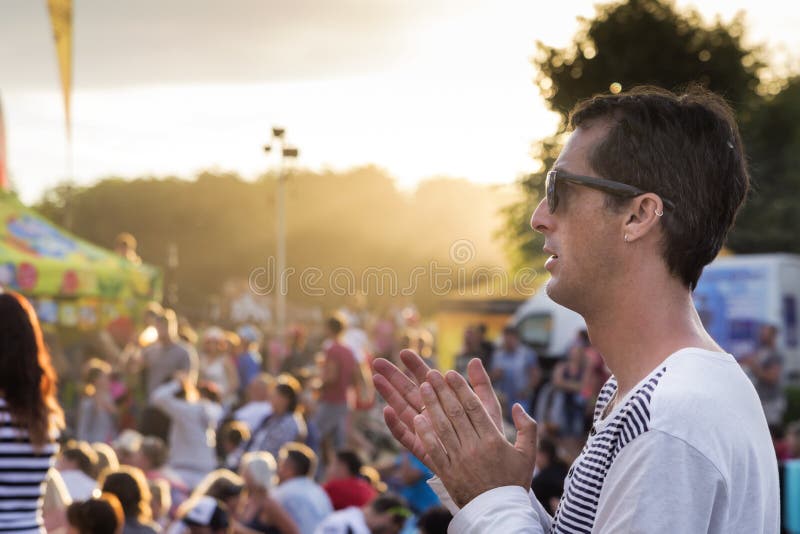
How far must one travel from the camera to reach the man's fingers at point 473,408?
58.0 inches

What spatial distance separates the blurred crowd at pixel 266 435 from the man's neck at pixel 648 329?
246 centimetres

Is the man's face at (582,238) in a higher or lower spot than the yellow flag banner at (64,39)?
lower

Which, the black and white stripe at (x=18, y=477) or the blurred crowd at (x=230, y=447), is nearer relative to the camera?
the black and white stripe at (x=18, y=477)

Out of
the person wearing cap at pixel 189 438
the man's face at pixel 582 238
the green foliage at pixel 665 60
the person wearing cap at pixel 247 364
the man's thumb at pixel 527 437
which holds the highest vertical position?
the green foliage at pixel 665 60

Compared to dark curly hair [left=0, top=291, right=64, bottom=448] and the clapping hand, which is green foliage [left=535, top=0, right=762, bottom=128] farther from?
the clapping hand

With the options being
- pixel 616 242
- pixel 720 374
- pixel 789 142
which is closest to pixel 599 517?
pixel 720 374

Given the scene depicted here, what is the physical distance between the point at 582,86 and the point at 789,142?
731 centimetres

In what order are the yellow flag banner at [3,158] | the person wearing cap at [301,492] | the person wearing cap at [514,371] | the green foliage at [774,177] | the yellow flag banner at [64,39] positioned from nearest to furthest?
the person wearing cap at [301,492] < the yellow flag banner at [64,39] < the person wearing cap at [514,371] < the yellow flag banner at [3,158] < the green foliage at [774,177]

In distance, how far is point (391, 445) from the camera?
1064cm

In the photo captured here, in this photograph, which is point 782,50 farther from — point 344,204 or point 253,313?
point 344,204

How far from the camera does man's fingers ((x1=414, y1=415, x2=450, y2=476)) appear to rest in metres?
1.49

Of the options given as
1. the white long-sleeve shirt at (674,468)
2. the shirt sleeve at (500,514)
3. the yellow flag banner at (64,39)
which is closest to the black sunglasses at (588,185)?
the white long-sleeve shirt at (674,468)

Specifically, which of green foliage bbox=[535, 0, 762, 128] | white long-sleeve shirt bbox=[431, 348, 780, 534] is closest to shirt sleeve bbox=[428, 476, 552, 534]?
white long-sleeve shirt bbox=[431, 348, 780, 534]

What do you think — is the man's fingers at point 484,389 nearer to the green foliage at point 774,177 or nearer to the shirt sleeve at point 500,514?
the shirt sleeve at point 500,514
